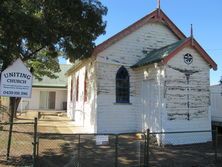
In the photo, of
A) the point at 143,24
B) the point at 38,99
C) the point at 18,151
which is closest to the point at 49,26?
the point at 18,151

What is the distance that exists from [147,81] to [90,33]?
165 inches

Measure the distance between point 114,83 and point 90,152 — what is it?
5.81 m

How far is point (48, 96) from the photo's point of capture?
4038 centimetres

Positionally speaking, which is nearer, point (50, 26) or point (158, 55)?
point (50, 26)

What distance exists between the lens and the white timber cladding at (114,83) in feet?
57.0

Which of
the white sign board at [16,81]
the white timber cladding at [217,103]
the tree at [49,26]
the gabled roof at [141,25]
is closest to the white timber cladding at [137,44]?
the gabled roof at [141,25]

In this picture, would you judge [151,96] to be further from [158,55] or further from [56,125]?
[56,125]

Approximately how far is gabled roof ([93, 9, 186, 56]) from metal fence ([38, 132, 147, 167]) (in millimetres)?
5027

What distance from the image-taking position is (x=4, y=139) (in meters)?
15.3

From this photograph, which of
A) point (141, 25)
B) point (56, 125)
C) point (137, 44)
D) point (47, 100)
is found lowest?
point (56, 125)

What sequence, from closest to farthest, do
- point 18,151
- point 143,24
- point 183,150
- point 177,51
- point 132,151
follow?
point 18,151
point 132,151
point 183,150
point 177,51
point 143,24

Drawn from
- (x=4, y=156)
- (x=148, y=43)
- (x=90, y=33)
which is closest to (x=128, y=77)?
(x=148, y=43)

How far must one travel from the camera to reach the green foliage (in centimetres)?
1189

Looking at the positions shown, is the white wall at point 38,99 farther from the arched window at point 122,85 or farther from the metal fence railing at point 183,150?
the metal fence railing at point 183,150
